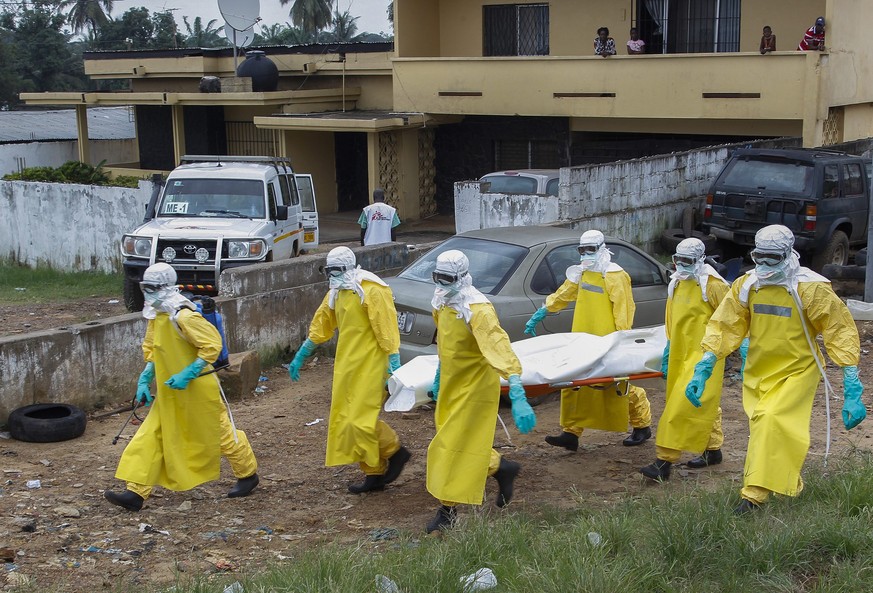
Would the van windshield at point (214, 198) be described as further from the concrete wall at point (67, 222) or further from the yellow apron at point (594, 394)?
the yellow apron at point (594, 394)

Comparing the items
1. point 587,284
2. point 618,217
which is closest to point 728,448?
point 587,284

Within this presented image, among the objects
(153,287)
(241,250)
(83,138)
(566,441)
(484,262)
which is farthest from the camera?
(83,138)

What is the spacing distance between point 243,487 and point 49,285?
11.3 metres

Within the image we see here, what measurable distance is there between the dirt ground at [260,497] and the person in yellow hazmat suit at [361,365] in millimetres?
386

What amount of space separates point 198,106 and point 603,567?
21.8m

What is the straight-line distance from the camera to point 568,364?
727 cm

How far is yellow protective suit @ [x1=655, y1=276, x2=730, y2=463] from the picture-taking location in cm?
724

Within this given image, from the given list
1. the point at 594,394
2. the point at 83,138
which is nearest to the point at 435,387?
the point at 594,394

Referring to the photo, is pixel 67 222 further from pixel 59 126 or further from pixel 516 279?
pixel 59 126

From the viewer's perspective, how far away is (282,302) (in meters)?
11.1

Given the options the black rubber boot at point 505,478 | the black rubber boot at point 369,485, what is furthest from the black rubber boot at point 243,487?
the black rubber boot at point 505,478

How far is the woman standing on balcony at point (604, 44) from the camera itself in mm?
20453

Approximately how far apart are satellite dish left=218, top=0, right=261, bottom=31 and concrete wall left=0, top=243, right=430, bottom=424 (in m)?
11.8

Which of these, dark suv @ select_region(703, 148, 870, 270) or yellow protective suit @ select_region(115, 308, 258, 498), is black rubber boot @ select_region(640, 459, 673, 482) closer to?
yellow protective suit @ select_region(115, 308, 258, 498)
